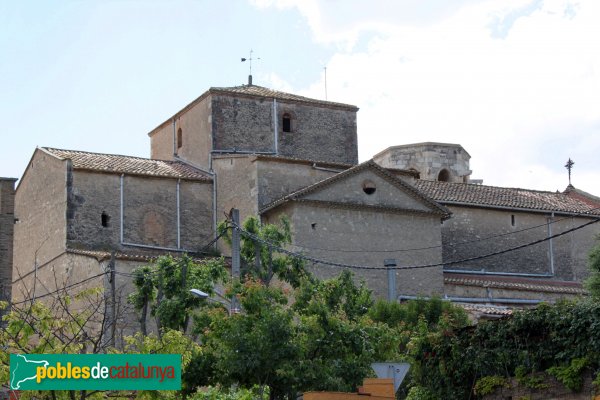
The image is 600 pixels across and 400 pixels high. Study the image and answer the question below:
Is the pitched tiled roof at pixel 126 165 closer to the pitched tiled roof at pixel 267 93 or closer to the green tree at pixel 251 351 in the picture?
the pitched tiled roof at pixel 267 93

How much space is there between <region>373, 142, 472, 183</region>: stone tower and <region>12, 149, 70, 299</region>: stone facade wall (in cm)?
1913

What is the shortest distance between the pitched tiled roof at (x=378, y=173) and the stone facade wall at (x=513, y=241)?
3456 mm

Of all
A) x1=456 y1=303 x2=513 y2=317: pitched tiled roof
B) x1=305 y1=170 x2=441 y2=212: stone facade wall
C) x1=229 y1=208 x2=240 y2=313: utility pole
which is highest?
x1=305 y1=170 x2=441 y2=212: stone facade wall

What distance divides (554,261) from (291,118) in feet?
39.4

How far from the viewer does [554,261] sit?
47.2 metres

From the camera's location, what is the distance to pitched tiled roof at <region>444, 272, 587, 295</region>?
42219 millimetres

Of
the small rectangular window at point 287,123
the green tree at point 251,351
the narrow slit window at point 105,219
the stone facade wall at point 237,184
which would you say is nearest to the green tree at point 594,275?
the green tree at point 251,351

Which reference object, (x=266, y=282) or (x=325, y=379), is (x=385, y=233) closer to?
(x=266, y=282)

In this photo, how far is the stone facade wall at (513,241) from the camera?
45781 millimetres

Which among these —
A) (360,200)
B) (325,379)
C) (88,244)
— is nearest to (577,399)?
(325,379)

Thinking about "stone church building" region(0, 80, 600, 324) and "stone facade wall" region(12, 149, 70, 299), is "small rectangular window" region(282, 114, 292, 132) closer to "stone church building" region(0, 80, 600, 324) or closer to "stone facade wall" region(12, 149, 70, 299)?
"stone church building" region(0, 80, 600, 324)

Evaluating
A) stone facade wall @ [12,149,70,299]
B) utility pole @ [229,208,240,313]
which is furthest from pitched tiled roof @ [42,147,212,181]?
utility pole @ [229,208,240,313]

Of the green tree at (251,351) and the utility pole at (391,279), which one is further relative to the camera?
the utility pole at (391,279)

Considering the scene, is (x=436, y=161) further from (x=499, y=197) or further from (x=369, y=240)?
(x=369, y=240)
